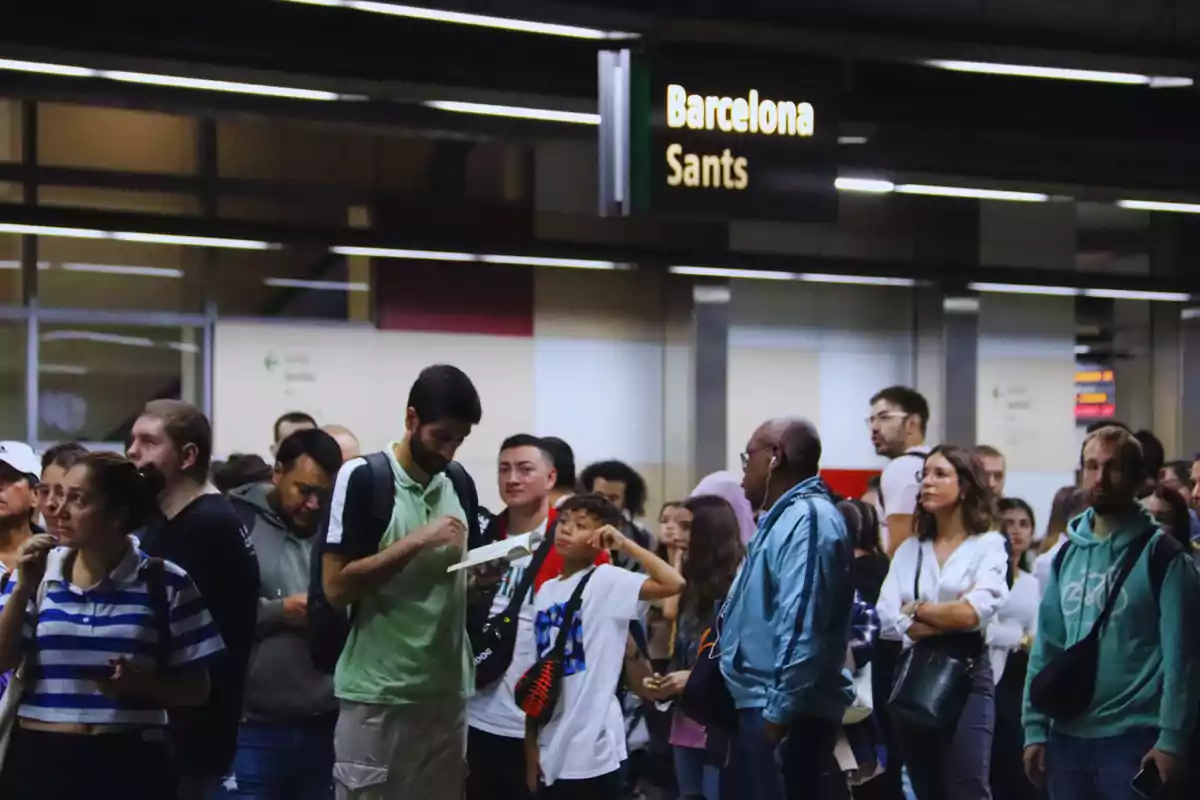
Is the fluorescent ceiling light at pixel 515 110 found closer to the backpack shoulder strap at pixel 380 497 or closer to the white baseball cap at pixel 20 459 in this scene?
the white baseball cap at pixel 20 459

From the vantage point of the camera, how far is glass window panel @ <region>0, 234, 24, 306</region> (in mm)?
11094

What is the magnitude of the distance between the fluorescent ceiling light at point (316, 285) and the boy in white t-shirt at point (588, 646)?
6037 mm

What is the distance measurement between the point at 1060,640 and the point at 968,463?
1354 millimetres

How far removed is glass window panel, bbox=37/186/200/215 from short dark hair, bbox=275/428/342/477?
5.42 meters

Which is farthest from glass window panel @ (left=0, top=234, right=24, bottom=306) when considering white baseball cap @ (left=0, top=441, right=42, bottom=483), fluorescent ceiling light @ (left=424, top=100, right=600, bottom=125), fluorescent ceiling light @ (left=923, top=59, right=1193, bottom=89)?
fluorescent ceiling light @ (left=923, top=59, right=1193, bottom=89)

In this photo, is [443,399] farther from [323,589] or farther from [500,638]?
[500,638]

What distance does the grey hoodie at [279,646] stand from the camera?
18.7 feet

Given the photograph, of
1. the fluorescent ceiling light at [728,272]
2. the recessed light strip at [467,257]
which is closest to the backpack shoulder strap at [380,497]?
the recessed light strip at [467,257]

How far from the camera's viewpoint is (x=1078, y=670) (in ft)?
17.0

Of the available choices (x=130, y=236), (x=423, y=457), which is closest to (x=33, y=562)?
(x=423, y=457)

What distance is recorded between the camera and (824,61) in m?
7.86

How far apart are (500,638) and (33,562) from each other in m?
2.21

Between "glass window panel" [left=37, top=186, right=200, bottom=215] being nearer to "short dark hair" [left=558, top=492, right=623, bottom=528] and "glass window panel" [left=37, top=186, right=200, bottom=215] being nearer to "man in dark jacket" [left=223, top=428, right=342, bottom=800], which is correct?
"man in dark jacket" [left=223, top=428, right=342, bottom=800]

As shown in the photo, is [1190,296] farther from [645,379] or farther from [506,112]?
[506,112]
